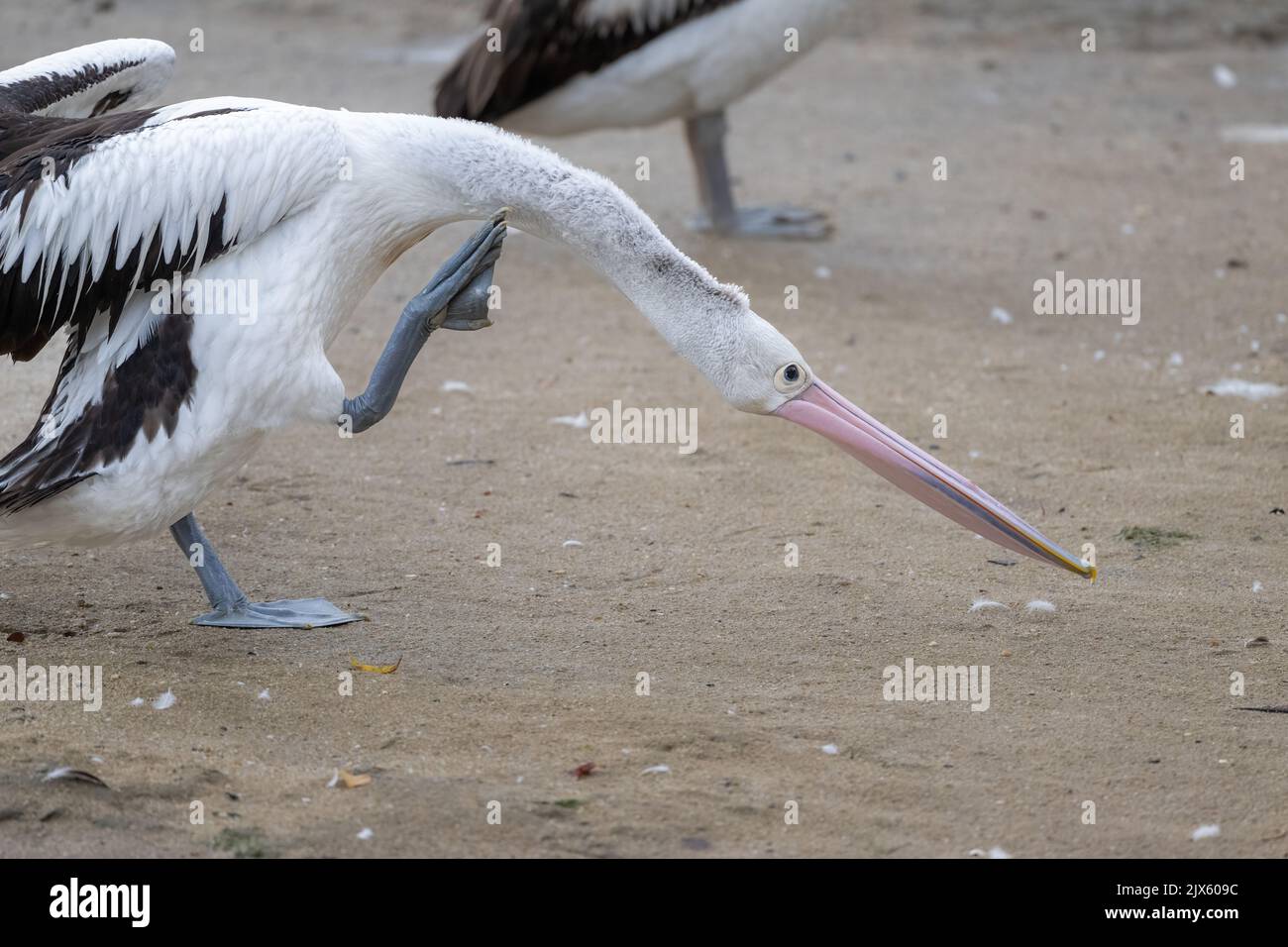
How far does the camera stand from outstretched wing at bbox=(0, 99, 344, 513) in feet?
12.5

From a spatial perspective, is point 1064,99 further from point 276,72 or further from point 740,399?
point 740,399

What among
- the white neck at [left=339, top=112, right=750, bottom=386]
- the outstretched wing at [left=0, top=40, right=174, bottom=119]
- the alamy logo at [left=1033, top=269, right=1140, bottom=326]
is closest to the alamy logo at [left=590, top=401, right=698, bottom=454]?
the white neck at [left=339, top=112, right=750, bottom=386]

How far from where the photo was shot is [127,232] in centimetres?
381

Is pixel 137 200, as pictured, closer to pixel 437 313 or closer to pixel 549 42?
pixel 437 313

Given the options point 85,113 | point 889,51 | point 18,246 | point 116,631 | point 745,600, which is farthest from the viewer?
point 889,51

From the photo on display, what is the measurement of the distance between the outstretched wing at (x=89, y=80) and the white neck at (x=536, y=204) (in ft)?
3.92

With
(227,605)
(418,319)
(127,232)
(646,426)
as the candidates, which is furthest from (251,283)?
(646,426)

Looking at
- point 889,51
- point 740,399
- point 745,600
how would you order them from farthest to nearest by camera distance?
1. point 889,51
2. point 745,600
3. point 740,399

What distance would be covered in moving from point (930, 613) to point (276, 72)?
26.5 feet

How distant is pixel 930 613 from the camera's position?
14.9 ft

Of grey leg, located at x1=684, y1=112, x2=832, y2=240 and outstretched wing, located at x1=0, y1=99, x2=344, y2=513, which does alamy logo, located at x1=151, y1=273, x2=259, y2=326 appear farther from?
grey leg, located at x1=684, y1=112, x2=832, y2=240

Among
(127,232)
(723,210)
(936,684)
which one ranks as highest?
(723,210)

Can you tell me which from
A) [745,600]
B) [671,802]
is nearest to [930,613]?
[745,600]

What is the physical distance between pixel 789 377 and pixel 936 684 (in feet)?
2.92
